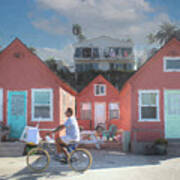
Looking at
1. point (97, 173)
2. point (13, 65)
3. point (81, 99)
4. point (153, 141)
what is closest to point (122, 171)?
point (97, 173)

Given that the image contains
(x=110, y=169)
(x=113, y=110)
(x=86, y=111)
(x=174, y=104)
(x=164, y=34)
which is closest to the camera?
(x=110, y=169)

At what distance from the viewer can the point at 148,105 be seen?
13.7 meters

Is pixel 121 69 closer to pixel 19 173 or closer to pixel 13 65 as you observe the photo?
pixel 13 65

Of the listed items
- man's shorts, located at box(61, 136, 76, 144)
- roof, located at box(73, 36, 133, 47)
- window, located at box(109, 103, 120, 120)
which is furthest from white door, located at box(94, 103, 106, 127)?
roof, located at box(73, 36, 133, 47)

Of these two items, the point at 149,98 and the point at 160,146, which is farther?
the point at 149,98

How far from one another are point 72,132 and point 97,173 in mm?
1384

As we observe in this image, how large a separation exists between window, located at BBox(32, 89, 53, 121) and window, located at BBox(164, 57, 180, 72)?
225 inches

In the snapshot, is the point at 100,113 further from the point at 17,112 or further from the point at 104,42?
the point at 104,42

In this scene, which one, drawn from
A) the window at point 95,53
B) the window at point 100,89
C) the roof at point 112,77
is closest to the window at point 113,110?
the window at point 100,89

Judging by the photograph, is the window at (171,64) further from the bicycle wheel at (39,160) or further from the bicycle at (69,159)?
the bicycle wheel at (39,160)

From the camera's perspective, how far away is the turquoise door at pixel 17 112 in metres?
13.5

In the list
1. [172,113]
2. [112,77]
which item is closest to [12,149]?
[172,113]

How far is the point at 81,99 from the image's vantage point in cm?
2436

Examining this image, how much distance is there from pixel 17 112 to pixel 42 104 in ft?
4.10
